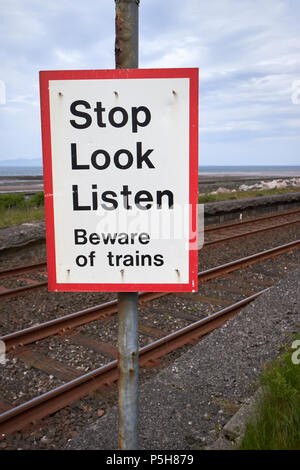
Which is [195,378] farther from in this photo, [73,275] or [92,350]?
[73,275]

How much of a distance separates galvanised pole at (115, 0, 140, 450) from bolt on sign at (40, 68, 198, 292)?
74 mm

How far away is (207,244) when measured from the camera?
34.9ft

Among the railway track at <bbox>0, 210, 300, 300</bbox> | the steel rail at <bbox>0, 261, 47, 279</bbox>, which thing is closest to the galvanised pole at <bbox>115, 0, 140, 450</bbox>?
the railway track at <bbox>0, 210, 300, 300</bbox>

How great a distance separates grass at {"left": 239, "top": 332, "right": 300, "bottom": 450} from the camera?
8.52ft

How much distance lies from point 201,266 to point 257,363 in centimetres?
455

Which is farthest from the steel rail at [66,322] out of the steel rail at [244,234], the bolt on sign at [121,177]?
the bolt on sign at [121,177]

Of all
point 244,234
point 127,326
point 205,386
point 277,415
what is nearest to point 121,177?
point 127,326

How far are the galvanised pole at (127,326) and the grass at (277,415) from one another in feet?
3.69

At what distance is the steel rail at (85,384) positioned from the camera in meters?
3.56

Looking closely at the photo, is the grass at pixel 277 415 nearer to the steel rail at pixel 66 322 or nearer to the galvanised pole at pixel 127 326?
the galvanised pole at pixel 127 326

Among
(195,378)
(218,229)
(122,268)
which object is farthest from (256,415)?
(218,229)

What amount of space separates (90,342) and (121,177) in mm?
3763

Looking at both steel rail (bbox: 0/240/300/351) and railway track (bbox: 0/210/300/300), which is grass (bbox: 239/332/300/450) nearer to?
steel rail (bbox: 0/240/300/351)

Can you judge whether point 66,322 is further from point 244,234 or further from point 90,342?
point 244,234
